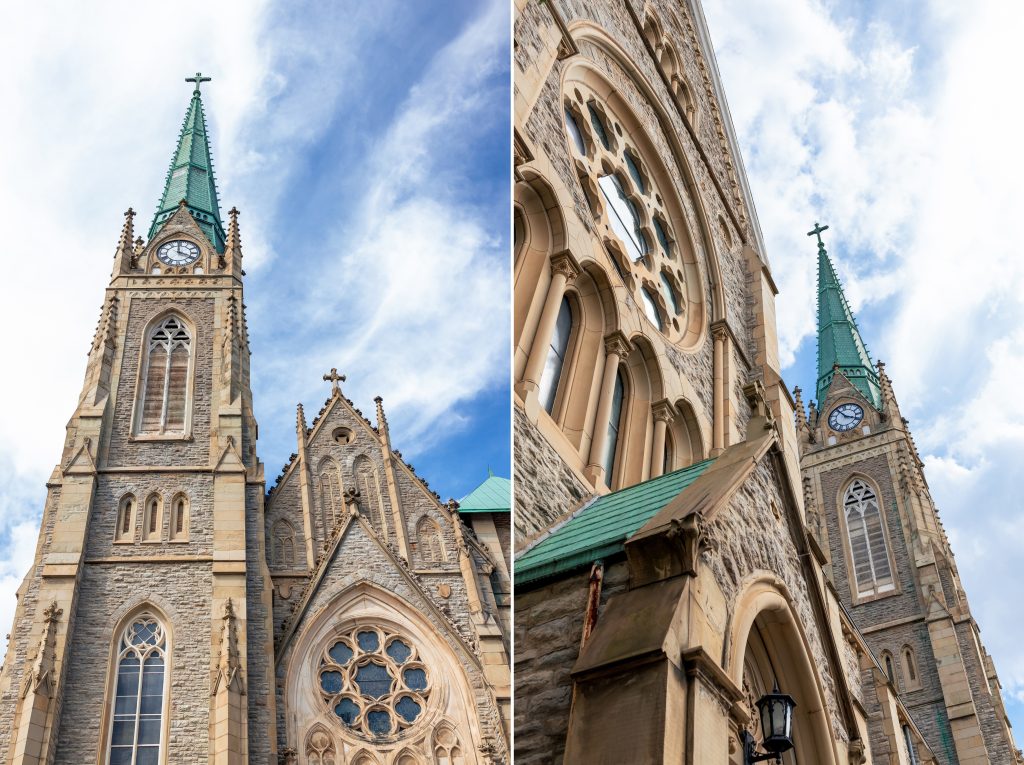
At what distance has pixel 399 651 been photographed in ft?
90.1

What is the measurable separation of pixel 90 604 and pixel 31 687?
269 centimetres

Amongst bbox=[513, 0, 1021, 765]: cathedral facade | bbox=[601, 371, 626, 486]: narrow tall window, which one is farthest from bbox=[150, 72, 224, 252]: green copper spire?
bbox=[601, 371, 626, 486]: narrow tall window

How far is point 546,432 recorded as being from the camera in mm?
9469

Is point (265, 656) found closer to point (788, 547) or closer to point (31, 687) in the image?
point (31, 687)

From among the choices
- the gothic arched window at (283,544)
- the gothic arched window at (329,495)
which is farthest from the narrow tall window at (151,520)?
the gothic arched window at (329,495)

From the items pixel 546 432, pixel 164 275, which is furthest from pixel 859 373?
pixel 546 432

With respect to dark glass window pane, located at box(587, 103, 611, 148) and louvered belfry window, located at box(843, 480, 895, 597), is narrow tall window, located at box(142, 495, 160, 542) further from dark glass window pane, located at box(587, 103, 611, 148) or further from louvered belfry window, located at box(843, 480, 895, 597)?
louvered belfry window, located at box(843, 480, 895, 597)

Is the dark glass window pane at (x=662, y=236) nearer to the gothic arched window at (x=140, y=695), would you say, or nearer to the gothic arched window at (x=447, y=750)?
the gothic arched window at (x=447, y=750)

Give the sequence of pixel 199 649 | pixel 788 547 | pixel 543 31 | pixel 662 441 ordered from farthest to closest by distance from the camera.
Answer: pixel 199 649 → pixel 662 441 → pixel 543 31 → pixel 788 547

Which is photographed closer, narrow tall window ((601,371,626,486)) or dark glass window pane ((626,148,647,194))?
narrow tall window ((601,371,626,486))

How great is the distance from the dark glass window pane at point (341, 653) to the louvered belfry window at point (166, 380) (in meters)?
6.71

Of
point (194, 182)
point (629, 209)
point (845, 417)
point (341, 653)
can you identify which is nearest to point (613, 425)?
point (629, 209)

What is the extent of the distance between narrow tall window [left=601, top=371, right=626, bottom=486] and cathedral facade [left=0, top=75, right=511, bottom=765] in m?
12.2

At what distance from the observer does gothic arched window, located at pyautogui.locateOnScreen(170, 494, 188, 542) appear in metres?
27.3
